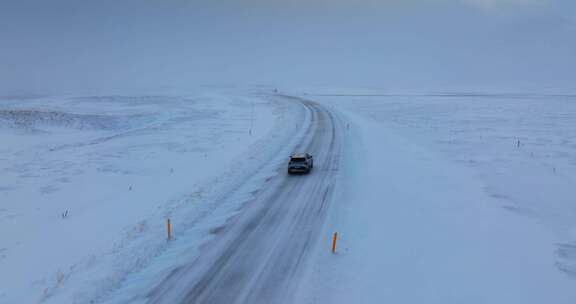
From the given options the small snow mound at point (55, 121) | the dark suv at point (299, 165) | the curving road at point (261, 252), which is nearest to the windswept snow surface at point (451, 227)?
the curving road at point (261, 252)

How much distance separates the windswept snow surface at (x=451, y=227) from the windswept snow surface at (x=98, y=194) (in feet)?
20.9

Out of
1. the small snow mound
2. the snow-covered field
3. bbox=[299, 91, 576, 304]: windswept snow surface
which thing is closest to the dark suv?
the snow-covered field

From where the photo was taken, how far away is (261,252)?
1377 cm

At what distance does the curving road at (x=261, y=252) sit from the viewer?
11219 millimetres

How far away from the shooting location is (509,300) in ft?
36.2

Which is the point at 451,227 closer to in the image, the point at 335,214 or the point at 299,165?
the point at 335,214

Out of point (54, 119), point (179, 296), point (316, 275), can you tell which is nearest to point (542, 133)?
point (316, 275)

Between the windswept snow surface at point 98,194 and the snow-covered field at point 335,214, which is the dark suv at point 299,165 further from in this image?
the windswept snow surface at point 98,194

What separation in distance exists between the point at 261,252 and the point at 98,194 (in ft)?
39.0

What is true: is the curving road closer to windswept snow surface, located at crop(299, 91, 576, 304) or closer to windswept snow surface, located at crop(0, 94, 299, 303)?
windswept snow surface, located at crop(299, 91, 576, 304)

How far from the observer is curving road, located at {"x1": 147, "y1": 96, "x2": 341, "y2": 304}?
1122 cm

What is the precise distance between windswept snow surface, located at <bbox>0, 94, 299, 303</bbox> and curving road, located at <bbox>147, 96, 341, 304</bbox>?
1541 millimetres

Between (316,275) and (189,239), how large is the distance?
577cm

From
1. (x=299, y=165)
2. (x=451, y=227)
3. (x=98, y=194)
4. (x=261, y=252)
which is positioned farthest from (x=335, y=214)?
(x=98, y=194)
